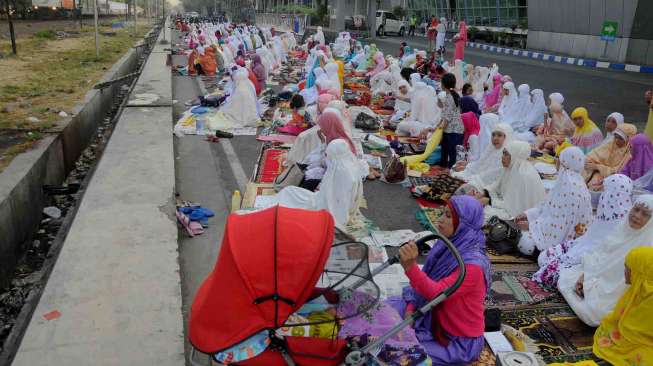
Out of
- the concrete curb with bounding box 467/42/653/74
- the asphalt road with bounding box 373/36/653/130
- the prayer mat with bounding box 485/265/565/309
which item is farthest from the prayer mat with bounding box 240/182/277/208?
the concrete curb with bounding box 467/42/653/74

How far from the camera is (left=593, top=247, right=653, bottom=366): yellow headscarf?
117 inches

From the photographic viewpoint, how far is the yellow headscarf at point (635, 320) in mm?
2971

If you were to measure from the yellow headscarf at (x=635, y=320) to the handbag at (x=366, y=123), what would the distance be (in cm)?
682

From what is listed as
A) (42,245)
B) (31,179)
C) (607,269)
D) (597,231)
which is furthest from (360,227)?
(31,179)

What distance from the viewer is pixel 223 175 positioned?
23.1 ft

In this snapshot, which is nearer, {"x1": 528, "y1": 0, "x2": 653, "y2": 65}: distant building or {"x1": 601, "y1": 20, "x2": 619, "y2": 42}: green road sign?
{"x1": 528, "y1": 0, "x2": 653, "y2": 65}: distant building

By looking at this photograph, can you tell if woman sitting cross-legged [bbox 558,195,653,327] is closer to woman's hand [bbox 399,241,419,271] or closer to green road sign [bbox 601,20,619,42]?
woman's hand [bbox 399,241,419,271]

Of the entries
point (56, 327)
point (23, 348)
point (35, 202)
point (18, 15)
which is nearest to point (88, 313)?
point (56, 327)

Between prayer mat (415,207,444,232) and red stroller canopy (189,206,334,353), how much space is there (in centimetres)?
304

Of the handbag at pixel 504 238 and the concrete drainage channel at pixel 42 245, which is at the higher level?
the handbag at pixel 504 238

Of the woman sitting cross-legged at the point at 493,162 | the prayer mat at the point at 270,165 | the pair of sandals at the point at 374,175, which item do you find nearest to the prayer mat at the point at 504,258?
the woman sitting cross-legged at the point at 493,162

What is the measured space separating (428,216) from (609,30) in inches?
776

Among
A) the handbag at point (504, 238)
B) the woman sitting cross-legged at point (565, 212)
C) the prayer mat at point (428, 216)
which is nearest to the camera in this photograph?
the woman sitting cross-legged at point (565, 212)

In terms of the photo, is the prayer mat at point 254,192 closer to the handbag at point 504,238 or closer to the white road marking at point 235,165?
the white road marking at point 235,165
